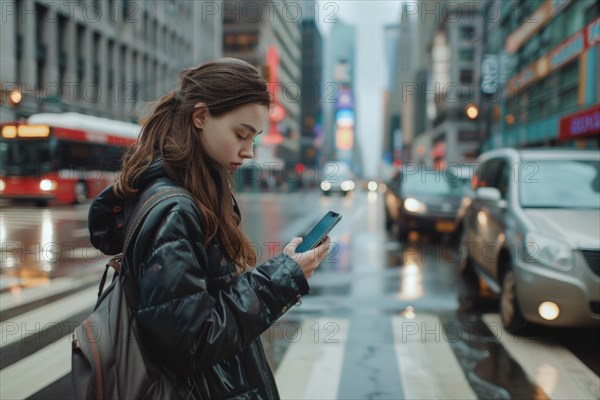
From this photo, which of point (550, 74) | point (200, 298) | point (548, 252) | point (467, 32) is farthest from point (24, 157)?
point (467, 32)

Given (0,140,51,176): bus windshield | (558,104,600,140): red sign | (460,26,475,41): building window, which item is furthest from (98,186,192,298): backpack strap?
(460,26,475,41): building window

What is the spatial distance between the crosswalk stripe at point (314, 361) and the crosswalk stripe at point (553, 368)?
1.53m

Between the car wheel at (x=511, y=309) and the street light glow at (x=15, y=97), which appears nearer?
the car wheel at (x=511, y=309)

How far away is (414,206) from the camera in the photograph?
1357 cm

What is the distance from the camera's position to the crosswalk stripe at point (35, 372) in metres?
4.07

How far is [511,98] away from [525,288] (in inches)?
1614

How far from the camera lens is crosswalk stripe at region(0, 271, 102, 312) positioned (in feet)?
21.9

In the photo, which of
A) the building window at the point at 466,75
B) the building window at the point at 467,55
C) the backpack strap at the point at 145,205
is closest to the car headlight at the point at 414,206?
the backpack strap at the point at 145,205

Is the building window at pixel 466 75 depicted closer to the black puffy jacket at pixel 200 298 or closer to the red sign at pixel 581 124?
the red sign at pixel 581 124

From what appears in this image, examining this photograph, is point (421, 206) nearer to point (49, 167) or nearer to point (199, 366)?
point (199, 366)

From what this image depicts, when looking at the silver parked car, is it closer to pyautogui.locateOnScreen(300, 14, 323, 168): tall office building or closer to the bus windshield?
the bus windshield

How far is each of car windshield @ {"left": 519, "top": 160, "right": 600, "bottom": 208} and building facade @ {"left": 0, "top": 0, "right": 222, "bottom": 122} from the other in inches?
684

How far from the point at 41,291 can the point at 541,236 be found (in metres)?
6.05

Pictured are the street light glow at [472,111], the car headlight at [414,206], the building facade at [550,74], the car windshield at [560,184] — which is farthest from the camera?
the building facade at [550,74]
